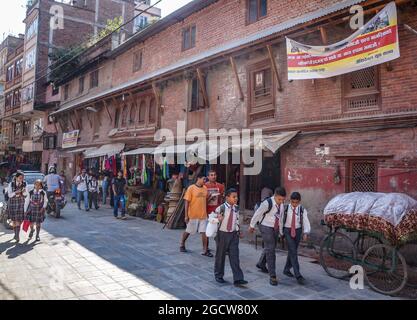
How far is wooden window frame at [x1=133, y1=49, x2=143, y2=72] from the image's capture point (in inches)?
715

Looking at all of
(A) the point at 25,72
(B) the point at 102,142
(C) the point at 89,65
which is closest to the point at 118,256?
(B) the point at 102,142

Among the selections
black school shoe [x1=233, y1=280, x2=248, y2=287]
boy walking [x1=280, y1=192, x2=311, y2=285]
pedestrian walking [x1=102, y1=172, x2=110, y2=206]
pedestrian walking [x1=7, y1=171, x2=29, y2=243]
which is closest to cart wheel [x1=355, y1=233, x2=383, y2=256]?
boy walking [x1=280, y1=192, x2=311, y2=285]

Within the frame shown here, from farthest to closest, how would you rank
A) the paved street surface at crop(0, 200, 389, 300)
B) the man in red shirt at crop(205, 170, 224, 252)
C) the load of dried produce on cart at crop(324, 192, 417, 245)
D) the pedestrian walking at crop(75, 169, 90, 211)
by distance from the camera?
the pedestrian walking at crop(75, 169, 90, 211), the man in red shirt at crop(205, 170, 224, 252), the load of dried produce on cart at crop(324, 192, 417, 245), the paved street surface at crop(0, 200, 389, 300)

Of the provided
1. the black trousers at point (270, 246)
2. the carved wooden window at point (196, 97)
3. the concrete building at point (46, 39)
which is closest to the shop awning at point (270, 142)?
the black trousers at point (270, 246)

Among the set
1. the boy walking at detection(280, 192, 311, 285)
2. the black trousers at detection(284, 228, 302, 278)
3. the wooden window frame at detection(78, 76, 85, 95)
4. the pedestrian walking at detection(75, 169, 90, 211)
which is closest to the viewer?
the black trousers at detection(284, 228, 302, 278)

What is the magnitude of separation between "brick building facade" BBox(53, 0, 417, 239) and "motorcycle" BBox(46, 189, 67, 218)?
4883mm

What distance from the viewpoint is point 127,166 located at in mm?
17672

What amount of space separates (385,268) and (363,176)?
314cm

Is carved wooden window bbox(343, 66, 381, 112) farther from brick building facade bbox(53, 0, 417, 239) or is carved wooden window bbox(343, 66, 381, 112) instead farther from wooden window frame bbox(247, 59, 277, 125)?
wooden window frame bbox(247, 59, 277, 125)

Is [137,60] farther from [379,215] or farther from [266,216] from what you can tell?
[379,215]

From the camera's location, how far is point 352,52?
26.4 feet
